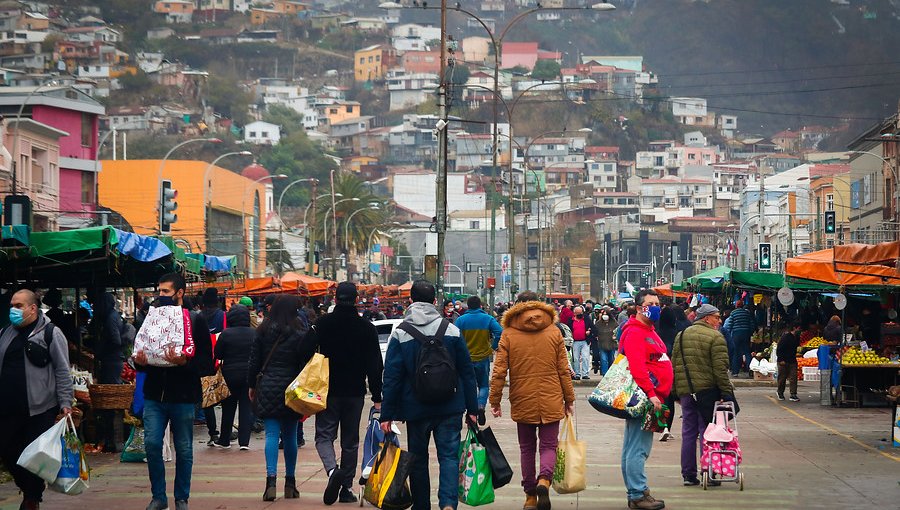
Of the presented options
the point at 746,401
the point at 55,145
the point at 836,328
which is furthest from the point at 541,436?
the point at 55,145

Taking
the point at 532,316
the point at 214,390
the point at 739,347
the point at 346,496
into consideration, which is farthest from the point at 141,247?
the point at 739,347

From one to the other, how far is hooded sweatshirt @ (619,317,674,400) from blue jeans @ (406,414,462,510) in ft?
7.24

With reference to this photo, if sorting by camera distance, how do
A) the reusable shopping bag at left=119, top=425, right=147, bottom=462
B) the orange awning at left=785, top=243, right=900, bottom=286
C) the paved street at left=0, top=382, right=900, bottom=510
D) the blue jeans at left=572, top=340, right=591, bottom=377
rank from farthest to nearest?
1. the blue jeans at left=572, top=340, right=591, bottom=377
2. the orange awning at left=785, top=243, right=900, bottom=286
3. the reusable shopping bag at left=119, top=425, right=147, bottom=462
4. the paved street at left=0, top=382, right=900, bottom=510

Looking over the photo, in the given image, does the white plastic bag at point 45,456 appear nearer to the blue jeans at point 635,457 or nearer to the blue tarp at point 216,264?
the blue jeans at point 635,457

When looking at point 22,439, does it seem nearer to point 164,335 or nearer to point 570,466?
point 164,335

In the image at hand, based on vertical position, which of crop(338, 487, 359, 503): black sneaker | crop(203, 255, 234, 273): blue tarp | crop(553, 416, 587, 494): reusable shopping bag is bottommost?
crop(338, 487, 359, 503): black sneaker

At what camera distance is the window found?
72.4 metres

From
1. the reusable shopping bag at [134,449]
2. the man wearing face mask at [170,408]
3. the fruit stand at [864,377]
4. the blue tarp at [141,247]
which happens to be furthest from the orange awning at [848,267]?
the man wearing face mask at [170,408]

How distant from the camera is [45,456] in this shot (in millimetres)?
10406

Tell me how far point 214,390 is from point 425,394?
762cm

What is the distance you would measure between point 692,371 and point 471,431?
137 inches

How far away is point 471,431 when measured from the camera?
10820 millimetres

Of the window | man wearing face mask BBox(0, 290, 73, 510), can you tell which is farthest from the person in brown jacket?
the window

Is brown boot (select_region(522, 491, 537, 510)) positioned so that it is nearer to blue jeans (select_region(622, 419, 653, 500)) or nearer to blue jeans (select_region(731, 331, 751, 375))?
blue jeans (select_region(622, 419, 653, 500))
